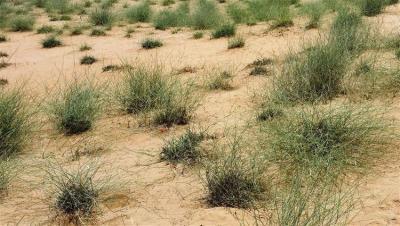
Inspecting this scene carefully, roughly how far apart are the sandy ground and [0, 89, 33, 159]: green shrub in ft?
0.45

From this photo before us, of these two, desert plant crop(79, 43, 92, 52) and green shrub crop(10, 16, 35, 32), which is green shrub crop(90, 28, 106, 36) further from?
green shrub crop(10, 16, 35, 32)

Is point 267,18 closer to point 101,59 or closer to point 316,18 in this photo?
point 316,18

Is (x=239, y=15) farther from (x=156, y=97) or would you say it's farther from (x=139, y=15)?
(x=156, y=97)

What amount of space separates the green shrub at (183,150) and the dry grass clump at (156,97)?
38.6 inches

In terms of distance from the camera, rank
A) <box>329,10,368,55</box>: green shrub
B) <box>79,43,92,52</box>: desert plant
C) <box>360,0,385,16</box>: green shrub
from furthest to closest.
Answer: <box>79,43,92,52</box>: desert plant < <box>360,0,385,16</box>: green shrub < <box>329,10,368,55</box>: green shrub

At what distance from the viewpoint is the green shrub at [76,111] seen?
5.84 metres

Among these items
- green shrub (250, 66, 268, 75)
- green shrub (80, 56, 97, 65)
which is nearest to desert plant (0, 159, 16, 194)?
green shrub (250, 66, 268, 75)

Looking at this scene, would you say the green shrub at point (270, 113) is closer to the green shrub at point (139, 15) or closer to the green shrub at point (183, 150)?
the green shrub at point (183, 150)

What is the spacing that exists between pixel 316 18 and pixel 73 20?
29.4ft

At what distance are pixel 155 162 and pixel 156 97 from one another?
1.65 meters

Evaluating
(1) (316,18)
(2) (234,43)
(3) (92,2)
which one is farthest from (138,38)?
(3) (92,2)

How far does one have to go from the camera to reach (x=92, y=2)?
20.3 meters

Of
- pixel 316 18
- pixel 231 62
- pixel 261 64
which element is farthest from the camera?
pixel 316 18

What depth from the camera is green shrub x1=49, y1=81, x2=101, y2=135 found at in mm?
5844
